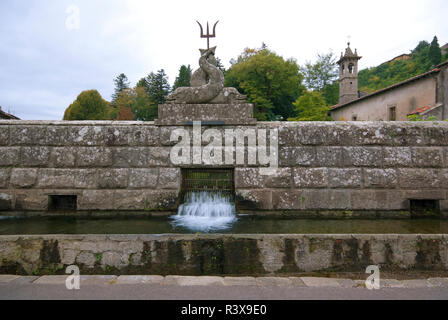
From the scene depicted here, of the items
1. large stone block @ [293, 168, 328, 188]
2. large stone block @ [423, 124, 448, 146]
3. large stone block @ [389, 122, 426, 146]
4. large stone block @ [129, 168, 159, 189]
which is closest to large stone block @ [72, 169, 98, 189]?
large stone block @ [129, 168, 159, 189]

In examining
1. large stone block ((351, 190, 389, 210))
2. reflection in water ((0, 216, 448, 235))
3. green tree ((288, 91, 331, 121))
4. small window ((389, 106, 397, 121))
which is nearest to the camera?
reflection in water ((0, 216, 448, 235))

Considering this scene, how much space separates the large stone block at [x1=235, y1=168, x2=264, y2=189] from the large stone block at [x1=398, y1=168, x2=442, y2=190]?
2.85 metres

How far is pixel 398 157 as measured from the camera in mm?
5555

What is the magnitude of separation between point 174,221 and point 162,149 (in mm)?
1584

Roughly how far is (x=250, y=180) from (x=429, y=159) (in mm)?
3680

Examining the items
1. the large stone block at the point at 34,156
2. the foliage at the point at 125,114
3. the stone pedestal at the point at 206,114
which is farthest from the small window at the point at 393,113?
the foliage at the point at 125,114

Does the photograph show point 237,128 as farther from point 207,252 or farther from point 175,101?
point 207,252

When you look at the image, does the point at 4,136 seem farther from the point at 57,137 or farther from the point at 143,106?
the point at 143,106

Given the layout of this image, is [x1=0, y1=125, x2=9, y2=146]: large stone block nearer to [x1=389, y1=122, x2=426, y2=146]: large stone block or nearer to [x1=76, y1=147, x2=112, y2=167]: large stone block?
[x1=76, y1=147, x2=112, y2=167]: large stone block

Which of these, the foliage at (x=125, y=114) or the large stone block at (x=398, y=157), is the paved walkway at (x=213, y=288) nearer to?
the large stone block at (x=398, y=157)

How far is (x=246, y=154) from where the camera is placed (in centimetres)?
570

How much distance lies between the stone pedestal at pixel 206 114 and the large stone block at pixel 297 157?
94 centimetres

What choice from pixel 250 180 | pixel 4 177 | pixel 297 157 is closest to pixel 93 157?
pixel 4 177

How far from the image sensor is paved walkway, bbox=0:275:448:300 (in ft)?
8.93
